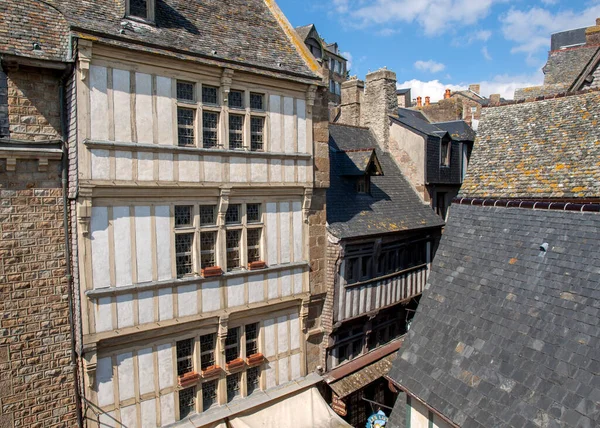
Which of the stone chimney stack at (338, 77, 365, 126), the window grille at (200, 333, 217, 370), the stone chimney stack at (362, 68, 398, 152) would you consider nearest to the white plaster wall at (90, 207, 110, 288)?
the window grille at (200, 333, 217, 370)

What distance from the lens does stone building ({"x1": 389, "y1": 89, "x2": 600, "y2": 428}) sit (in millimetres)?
5578

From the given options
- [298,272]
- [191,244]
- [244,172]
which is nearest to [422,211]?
[298,272]

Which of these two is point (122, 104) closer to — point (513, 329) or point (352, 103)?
point (513, 329)

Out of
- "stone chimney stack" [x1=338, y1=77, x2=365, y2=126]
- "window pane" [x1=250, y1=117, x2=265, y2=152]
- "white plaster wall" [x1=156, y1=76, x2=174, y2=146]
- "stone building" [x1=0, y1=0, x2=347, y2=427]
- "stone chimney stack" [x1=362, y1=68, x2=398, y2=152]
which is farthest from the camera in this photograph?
"stone chimney stack" [x1=338, y1=77, x2=365, y2=126]

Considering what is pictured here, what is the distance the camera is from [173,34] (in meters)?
9.48

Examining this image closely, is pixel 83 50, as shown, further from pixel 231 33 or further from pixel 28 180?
pixel 231 33

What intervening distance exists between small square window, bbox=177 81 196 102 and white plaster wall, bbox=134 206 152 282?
230 cm

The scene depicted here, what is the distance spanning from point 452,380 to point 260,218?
553cm

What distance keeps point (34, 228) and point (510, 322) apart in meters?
7.74

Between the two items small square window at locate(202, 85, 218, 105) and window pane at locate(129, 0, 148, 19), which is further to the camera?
small square window at locate(202, 85, 218, 105)

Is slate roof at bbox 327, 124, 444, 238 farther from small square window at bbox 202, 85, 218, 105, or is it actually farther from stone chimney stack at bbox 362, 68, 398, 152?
small square window at bbox 202, 85, 218, 105

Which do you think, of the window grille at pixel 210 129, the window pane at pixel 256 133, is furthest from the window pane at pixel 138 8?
the window pane at pixel 256 133

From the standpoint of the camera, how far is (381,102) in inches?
694

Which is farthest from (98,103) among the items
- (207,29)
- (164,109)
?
(207,29)
